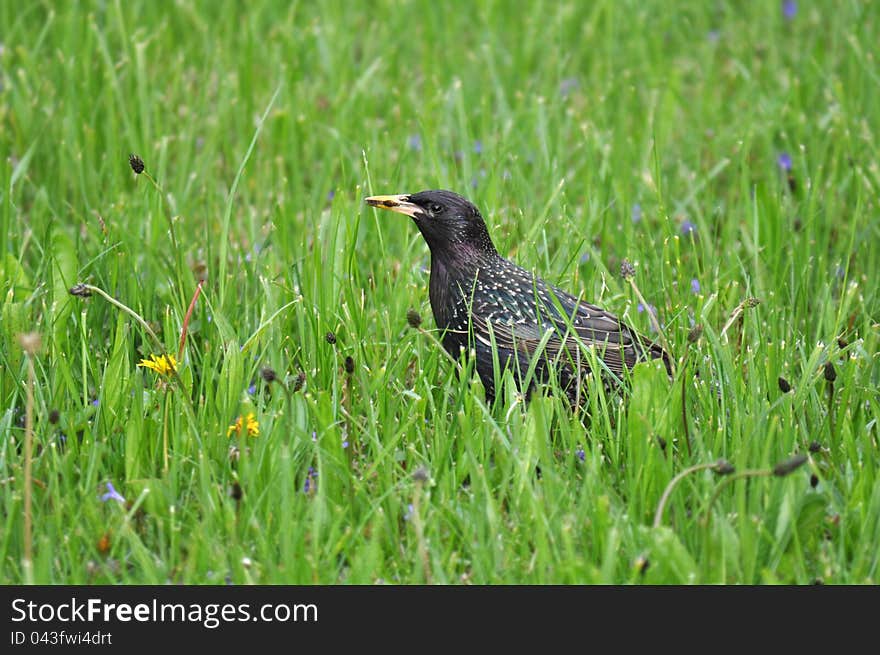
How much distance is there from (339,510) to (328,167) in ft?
10.5

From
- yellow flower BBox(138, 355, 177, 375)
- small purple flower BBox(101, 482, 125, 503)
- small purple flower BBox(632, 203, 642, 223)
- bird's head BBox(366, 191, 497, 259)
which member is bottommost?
small purple flower BBox(101, 482, 125, 503)

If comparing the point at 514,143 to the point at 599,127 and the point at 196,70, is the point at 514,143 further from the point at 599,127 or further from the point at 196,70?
the point at 196,70

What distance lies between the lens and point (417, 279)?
5.68m

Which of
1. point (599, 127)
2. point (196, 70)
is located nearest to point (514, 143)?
point (599, 127)

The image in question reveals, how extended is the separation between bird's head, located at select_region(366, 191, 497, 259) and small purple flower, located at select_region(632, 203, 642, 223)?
1.42 m

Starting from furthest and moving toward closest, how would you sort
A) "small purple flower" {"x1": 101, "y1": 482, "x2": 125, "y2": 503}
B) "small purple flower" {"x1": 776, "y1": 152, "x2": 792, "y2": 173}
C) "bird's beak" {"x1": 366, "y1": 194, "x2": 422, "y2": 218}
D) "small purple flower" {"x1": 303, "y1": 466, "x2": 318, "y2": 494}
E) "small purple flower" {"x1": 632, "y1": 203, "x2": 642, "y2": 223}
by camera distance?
"small purple flower" {"x1": 776, "y1": 152, "x2": 792, "y2": 173} → "small purple flower" {"x1": 632, "y1": 203, "x2": 642, "y2": 223} → "bird's beak" {"x1": 366, "y1": 194, "x2": 422, "y2": 218} → "small purple flower" {"x1": 303, "y1": 466, "x2": 318, "y2": 494} → "small purple flower" {"x1": 101, "y1": 482, "x2": 125, "y2": 503}

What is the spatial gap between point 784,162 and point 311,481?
364 centimetres

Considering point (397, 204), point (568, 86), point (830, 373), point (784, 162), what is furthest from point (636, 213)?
point (830, 373)

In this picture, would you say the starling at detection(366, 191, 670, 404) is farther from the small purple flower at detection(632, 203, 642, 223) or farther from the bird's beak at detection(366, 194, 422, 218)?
the small purple flower at detection(632, 203, 642, 223)

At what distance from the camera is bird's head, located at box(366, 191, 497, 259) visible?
507cm

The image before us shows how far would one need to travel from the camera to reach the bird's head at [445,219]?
507cm

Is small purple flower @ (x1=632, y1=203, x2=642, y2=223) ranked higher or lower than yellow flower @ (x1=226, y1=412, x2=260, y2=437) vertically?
higher

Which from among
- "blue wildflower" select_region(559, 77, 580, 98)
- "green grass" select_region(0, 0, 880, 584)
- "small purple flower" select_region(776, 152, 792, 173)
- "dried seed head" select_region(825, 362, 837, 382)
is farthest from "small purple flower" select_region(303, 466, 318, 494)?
"blue wildflower" select_region(559, 77, 580, 98)

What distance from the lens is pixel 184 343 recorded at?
452 cm
